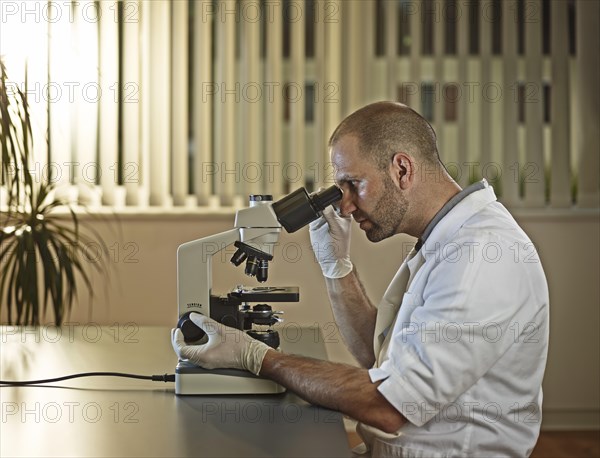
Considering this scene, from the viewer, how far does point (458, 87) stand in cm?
405

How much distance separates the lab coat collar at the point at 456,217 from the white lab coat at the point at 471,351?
17 millimetres

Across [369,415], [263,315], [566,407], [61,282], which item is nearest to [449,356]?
[369,415]

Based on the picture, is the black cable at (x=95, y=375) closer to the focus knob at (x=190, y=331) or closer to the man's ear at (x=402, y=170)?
the focus knob at (x=190, y=331)

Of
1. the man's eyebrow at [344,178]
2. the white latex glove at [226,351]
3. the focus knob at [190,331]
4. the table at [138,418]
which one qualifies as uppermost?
the man's eyebrow at [344,178]

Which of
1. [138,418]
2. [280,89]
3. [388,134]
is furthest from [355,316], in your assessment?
[280,89]

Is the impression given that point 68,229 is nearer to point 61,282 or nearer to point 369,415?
point 61,282

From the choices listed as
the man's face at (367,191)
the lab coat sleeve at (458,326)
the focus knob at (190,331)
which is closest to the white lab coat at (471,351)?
the lab coat sleeve at (458,326)

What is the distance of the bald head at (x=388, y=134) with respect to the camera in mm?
1958

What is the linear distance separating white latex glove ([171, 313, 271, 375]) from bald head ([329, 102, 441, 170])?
0.49 m

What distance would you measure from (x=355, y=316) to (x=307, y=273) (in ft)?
5.30

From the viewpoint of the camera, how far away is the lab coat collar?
6.27ft

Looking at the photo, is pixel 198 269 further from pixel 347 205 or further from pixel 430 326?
pixel 430 326

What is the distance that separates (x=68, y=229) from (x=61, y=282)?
23 centimetres

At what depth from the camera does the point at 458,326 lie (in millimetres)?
1670
